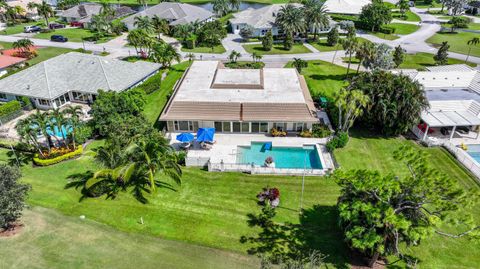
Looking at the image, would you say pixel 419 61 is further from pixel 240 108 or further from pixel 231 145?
pixel 231 145

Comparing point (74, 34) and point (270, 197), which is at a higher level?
point (74, 34)

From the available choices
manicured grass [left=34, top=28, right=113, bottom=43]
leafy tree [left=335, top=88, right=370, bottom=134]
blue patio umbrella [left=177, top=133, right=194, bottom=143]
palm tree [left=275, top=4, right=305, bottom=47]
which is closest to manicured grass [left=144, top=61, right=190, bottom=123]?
blue patio umbrella [left=177, top=133, right=194, bottom=143]

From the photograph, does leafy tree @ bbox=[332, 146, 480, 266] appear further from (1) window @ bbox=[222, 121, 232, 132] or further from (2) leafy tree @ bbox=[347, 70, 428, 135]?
(1) window @ bbox=[222, 121, 232, 132]

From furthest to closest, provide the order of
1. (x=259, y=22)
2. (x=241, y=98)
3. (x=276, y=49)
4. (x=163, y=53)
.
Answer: (x=259, y=22)
(x=276, y=49)
(x=163, y=53)
(x=241, y=98)

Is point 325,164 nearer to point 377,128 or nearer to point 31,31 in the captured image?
point 377,128

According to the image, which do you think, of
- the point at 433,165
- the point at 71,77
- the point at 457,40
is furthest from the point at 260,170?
the point at 457,40

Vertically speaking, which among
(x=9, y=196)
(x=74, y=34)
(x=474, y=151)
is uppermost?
(x=74, y=34)

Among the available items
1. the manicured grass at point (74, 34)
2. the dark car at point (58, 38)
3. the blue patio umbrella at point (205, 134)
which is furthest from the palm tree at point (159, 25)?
the blue patio umbrella at point (205, 134)
